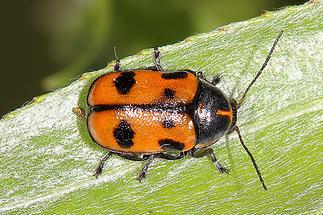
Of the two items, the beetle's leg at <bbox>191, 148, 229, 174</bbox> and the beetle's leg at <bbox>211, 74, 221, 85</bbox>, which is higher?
the beetle's leg at <bbox>211, 74, 221, 85</bbox>

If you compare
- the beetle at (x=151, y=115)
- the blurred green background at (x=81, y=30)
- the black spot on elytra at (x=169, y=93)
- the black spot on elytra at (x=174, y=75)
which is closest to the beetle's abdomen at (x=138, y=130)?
the beetle at (x=151, y=115)

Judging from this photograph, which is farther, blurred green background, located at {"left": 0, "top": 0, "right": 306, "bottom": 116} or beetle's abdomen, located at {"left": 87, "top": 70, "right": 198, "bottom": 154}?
blurred green background, located at {"left": 0, "top": 0, "right": 306, "bottom": 116}

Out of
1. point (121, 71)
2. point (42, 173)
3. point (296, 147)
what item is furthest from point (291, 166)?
point (42, 173)

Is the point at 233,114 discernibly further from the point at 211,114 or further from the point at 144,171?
the point at 144,171

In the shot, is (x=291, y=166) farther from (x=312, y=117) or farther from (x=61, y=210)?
(x=61, y=210)

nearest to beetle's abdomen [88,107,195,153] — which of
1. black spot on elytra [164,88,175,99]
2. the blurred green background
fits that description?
black spot on elytra [164,88,175,99]

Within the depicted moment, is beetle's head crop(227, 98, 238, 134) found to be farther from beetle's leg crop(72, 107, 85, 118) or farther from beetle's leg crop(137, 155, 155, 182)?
beetle's leg crop(72, 107, 85, 118)

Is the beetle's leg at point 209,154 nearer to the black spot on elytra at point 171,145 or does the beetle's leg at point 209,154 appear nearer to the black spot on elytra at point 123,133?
the black spot on elytra at point 171,145

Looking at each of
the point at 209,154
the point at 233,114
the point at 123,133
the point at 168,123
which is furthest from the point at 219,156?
the point at 123,133
